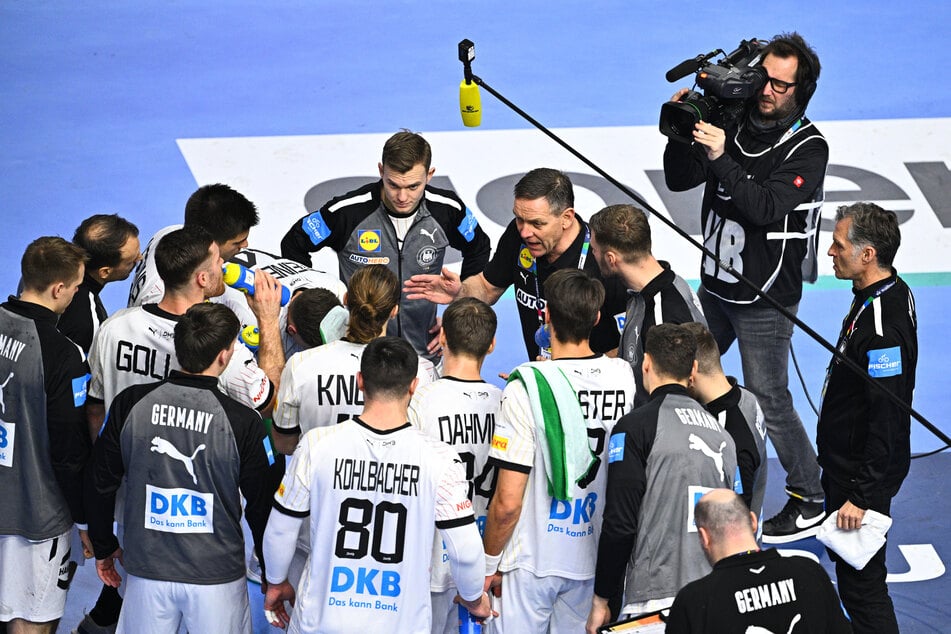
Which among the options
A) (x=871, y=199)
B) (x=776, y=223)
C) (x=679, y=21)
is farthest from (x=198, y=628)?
(x=679, y=21)

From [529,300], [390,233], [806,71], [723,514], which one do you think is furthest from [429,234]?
[723,514]

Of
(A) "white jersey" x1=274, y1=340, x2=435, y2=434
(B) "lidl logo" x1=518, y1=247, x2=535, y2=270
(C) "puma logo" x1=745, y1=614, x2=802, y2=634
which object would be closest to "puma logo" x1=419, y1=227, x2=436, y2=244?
(B) "lidl logo" x1=518, y1=247, x2=535, y2=270

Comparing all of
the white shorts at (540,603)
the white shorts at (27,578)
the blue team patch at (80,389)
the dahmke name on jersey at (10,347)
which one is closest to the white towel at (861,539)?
the white shorts at (540,603)

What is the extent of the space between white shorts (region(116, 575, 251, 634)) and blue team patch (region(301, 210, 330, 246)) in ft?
7.12

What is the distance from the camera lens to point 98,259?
5.21 meters

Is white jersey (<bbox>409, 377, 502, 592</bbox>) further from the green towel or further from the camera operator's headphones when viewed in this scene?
the camera operator's headphones

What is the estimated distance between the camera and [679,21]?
41.6 feet

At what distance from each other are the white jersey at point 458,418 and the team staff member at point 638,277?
2.48ft

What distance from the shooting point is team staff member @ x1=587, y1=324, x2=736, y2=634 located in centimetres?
406

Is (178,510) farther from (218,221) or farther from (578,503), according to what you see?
(218,221)

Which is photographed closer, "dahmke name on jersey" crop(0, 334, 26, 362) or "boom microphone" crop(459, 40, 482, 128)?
"dahmke name on jersey" crop(0, 334, 26, 362)

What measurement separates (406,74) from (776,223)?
251 inches

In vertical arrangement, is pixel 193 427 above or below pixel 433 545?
above

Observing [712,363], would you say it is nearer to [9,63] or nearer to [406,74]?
[406,74]
